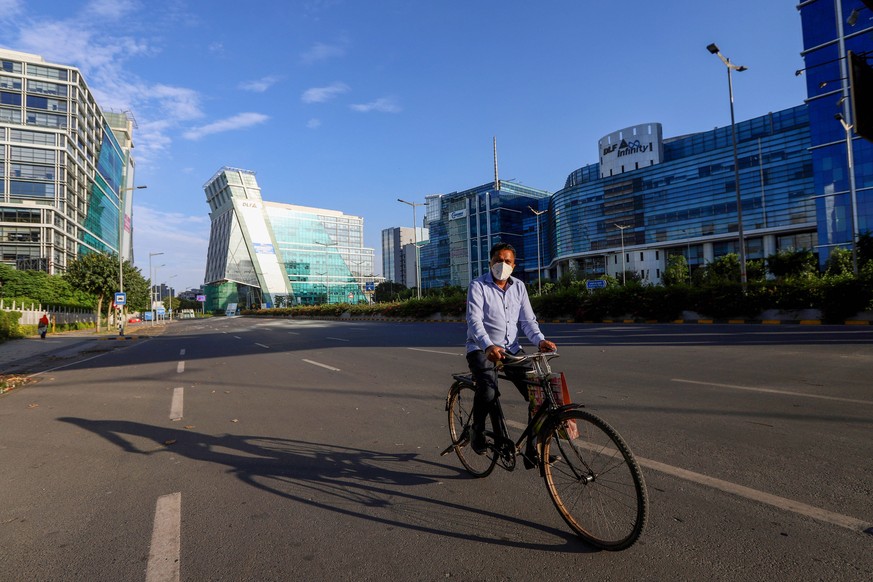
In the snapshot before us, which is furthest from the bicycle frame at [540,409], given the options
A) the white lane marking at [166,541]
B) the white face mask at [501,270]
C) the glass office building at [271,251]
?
the glass office building at [271,251]

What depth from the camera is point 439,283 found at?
15275 cm

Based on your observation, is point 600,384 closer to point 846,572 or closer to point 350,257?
point 846,572

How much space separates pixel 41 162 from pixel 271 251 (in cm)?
6499

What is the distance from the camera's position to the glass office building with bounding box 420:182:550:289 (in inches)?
5257

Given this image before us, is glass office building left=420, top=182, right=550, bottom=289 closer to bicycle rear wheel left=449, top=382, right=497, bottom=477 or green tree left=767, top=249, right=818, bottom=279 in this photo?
green tree left=767, top=249, right=818, bottom=279

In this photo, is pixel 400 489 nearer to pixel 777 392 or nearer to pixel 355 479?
pixel 355 479

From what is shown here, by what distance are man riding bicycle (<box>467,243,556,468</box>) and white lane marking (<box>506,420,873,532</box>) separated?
99 cm

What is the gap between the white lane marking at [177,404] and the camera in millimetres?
6568

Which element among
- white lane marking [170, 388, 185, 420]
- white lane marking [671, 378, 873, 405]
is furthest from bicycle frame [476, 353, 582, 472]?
white lane marking [671, 378, 873, 405]

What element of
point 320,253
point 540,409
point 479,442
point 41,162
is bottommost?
point 479,442

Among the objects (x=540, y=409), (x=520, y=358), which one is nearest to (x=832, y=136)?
(x=520, y=358)

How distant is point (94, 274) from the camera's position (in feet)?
136

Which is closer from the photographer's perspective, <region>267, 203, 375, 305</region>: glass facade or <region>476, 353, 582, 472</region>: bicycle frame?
<region>476, 353, 582, 472</region>: bicycle frame

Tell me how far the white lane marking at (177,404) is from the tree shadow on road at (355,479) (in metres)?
0.73
